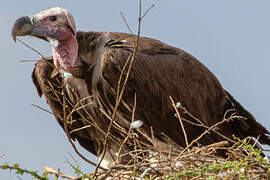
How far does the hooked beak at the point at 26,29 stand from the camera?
7194 mm

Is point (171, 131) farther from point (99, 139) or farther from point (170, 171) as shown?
point (170, 171)

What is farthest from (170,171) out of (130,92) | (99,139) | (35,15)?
(35,15)

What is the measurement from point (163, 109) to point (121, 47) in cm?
82

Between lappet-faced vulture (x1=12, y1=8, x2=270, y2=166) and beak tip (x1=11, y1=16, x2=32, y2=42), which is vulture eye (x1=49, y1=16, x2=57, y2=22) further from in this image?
beak tip (x1=11, y1=16, x2=32, y2=42)

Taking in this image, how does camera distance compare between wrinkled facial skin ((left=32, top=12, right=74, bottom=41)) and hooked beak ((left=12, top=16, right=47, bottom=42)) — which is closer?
hooked beak ((left=12, top=16, right=47, bottom=42))

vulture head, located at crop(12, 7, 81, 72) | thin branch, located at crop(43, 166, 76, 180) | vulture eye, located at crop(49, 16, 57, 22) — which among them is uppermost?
vulture eye, located at crop(49, 16, 57, 22)

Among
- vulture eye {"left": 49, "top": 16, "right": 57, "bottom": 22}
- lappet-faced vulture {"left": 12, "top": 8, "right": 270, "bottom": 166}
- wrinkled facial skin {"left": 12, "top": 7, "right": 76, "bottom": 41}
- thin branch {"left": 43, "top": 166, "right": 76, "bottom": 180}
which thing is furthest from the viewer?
vulture eye {"left": 49, "top": 16, "right": 57, "bottom": 22}

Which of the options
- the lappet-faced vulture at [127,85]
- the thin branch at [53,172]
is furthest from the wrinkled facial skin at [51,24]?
the thin branch at [53,172]

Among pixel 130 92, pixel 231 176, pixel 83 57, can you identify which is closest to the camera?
pixel 231 176

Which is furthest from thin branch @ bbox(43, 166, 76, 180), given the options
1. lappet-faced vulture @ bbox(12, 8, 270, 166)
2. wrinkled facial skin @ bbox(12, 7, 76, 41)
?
wrinkled facial skin @ bbox(12, 7, 76, 41)

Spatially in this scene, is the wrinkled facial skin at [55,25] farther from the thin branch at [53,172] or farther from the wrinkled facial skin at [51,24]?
the thin branch at [53,172]

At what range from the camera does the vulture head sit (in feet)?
24.7

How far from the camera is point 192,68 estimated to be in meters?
7.84

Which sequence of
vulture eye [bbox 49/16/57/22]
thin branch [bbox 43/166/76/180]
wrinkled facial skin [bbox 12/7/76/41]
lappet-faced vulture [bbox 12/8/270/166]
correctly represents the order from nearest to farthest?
thin branch [bbox 43/166/76/180] → lappet-faced vulture [bbox 12/8/270/166] → wrinkled facial skin [bbox 12/7/76/41] → vulture eye [bbox 49/16/57/22]
